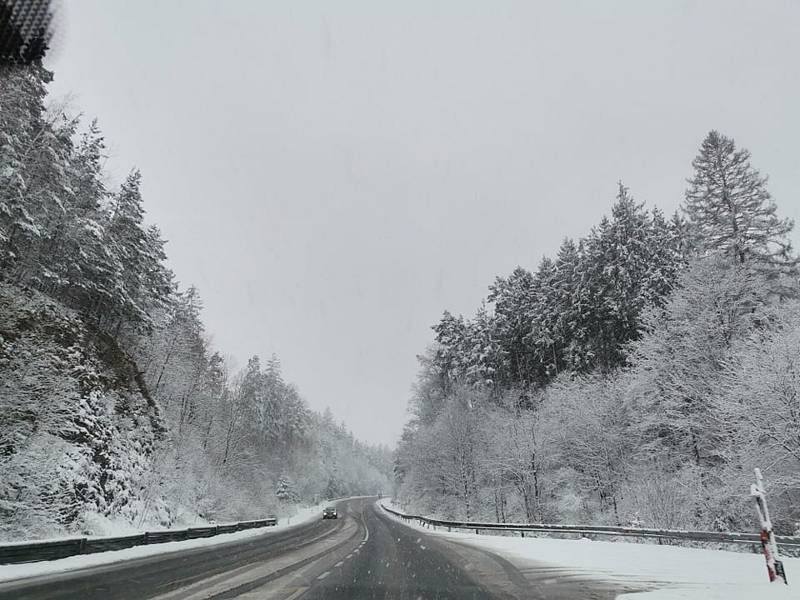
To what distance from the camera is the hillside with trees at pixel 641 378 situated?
1889 cm

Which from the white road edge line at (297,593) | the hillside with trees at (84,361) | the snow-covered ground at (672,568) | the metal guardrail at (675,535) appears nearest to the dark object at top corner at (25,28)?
the hillside with trees at (84,361)

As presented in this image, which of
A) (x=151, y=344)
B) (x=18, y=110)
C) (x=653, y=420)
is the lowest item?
(x=653, y=420)

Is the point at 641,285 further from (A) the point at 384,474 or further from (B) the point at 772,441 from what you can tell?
(A) the point at 384,474

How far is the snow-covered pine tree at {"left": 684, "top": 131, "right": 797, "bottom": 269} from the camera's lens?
2922 cm

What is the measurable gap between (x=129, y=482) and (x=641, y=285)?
3300 cm

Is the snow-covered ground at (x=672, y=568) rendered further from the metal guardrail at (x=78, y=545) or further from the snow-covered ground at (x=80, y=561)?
the metal guardrail at (x=78, y=545)

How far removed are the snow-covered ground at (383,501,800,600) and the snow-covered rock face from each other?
53.1 ft

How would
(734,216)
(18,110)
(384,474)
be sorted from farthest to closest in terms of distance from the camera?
(384,474), (734,216), (18,110)

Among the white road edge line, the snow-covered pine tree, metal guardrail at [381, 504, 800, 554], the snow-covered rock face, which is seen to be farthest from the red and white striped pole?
the snow-covered pine tree

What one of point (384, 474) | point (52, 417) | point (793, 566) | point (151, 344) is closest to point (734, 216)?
point (793, 566)

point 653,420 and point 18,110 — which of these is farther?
point 653,420

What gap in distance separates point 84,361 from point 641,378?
2863 centimetres

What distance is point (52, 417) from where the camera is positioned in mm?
17203

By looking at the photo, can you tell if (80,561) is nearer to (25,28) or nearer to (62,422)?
(62,422)
